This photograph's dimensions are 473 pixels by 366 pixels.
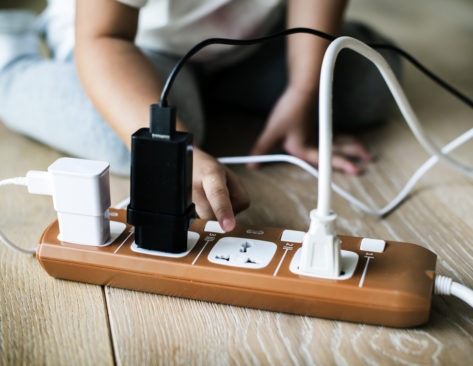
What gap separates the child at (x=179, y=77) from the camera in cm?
72

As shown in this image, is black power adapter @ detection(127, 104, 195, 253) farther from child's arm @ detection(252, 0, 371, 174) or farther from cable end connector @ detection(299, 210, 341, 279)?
child's arm @ detection(252, 0, 371, 174)

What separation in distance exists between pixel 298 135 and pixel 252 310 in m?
0.36

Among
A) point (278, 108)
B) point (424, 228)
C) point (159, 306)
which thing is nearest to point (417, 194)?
point (424, 228)

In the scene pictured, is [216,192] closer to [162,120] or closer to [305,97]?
[162,120]

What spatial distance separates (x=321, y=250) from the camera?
0.46 metres

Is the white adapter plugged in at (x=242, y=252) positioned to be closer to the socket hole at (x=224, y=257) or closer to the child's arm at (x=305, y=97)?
the socket hole at (x=224, y=257)

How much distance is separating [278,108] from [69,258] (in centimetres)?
42

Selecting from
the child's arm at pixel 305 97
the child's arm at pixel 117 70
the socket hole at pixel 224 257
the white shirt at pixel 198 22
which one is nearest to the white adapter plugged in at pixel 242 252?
the socket hole at pixel 224 257

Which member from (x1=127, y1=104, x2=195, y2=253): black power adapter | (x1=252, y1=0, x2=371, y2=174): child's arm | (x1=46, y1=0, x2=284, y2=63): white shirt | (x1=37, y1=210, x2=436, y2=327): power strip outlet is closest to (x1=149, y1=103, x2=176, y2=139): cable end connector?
(x1=127, y1=104, x2=195, y2=253): black power adapter

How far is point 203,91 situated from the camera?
1030 millimetres

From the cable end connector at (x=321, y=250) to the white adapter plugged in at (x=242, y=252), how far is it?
0.04 meters

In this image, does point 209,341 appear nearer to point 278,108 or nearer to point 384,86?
point 278,108

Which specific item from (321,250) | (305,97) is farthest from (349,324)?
(305,97)

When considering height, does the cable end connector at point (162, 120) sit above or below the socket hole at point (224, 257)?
above
